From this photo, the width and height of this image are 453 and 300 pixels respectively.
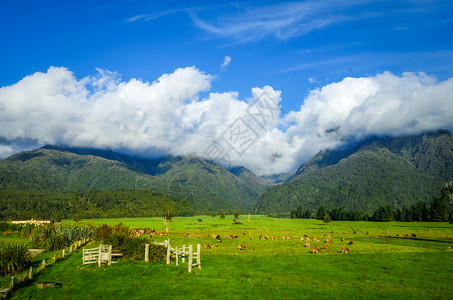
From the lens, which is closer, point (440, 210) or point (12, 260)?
point (12, 260)

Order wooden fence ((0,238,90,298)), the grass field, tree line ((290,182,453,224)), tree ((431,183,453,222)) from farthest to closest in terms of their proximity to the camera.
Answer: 1. tree line ((290,182,453,224))
2. tree ((431,183,453,222))
3. wooden fence ((0,238,90,298))
4. the grass field

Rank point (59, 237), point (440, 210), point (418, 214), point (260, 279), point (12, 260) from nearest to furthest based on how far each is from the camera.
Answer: point (260, 279), point (12, 260), point (59, 237), point (440, 210), point (418, 214)

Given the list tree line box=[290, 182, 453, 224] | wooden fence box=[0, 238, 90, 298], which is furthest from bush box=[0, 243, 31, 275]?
tree line box=[290, 182, 453, 224]

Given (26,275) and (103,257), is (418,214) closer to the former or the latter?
(103,257)

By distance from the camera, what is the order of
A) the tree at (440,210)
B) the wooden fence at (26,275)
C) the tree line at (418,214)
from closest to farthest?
the wooden fence at (26,275)
the tree at (440,210)
the tree line at (418,214)

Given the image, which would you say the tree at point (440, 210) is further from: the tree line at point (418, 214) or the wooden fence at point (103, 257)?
the wooden fence at point (103, 257)

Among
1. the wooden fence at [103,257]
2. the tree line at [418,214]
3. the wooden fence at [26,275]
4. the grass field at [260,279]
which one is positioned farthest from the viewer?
the tree line at [418,214]

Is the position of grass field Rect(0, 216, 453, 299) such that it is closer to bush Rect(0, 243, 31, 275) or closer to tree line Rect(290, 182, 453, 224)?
bush Rect(0, 243, 31, 275)

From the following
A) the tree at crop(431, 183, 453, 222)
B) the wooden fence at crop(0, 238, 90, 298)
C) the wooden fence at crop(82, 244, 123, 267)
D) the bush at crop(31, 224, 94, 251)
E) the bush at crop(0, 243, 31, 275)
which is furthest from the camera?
the tree at crop(431, 183, 453, 222)

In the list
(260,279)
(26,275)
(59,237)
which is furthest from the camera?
(59,237)

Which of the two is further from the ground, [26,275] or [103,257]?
[103,257]

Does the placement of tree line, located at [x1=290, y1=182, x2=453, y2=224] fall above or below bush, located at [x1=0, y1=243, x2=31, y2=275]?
below

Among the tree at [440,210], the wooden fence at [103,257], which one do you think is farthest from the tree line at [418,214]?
the wooden fence at [103,257]

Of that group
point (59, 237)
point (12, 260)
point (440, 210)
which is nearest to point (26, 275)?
point (12, 260)
